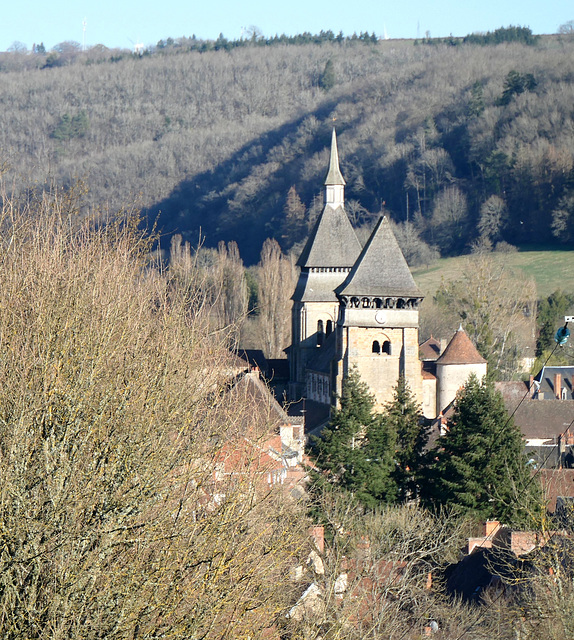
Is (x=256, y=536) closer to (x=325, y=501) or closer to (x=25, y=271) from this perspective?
(x=25, y=271)

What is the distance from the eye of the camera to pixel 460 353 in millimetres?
46219

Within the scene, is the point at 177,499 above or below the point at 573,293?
above

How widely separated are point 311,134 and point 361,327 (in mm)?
80127

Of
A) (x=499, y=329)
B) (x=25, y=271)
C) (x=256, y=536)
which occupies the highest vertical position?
(x=25, y=271)

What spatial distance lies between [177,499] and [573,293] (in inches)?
2283

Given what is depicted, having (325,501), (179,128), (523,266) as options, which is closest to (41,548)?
(325,501)

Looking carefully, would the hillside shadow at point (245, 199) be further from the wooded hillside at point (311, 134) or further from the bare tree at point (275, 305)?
the bare tree at point (275, 305)

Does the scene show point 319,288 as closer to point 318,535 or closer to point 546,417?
point 546,417

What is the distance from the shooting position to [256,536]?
1209 cm

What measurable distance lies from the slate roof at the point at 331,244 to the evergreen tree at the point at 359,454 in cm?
1483

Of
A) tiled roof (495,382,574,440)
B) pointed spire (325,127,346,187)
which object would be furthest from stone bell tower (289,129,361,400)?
tiled roof (495,382,574,440)

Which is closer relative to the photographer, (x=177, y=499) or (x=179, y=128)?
(x=177, y=499)

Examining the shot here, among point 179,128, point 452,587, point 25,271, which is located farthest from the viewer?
point 179,128

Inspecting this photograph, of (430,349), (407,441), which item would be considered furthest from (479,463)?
(430,349)
